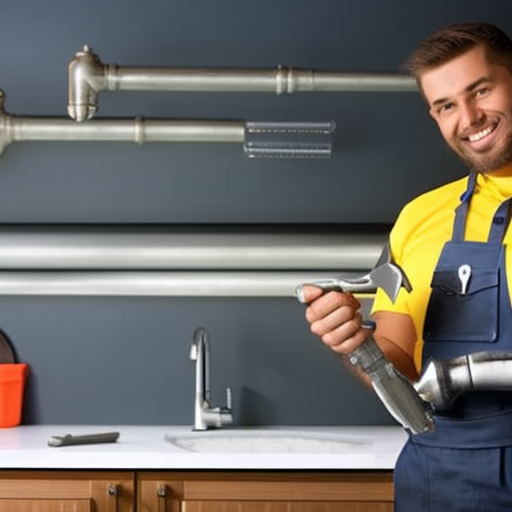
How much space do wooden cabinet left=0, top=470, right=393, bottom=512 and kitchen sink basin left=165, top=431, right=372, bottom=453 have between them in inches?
14.6

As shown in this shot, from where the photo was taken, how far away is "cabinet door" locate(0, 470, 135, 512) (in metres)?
2.77

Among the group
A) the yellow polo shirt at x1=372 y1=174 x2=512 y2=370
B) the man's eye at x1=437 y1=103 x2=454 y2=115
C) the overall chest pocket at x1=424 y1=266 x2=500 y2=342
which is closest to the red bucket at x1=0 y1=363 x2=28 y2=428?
the yellow polo shirt at x1=372 y1=174 x2=512 y2=370

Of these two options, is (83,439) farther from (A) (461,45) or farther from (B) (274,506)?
(A) (461,45)

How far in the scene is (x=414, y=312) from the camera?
225 cm

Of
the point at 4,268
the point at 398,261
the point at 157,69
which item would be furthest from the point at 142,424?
the point at 398,261

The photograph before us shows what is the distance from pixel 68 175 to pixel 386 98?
40.7 inches

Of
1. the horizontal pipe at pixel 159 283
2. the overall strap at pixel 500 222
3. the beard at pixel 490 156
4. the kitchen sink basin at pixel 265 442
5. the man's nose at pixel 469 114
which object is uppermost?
the man's nose at pixel 469 114

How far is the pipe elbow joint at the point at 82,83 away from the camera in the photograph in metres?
3.20

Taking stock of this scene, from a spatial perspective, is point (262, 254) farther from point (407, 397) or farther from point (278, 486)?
point (407, 397)

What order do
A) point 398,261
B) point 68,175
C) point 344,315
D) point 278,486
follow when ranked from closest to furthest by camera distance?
point 344,315
point 398,261
point 278,486
point 68,175

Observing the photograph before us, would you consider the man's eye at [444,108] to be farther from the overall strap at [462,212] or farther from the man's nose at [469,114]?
the overall strap at [462,212]

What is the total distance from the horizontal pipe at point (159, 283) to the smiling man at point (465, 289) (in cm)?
104

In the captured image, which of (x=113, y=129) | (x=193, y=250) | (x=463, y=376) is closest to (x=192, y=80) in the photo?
(x=113, y=129)

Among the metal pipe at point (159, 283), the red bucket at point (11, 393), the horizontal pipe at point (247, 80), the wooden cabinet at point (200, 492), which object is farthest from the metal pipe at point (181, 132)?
the wooden cabinet at point (200, 492)
